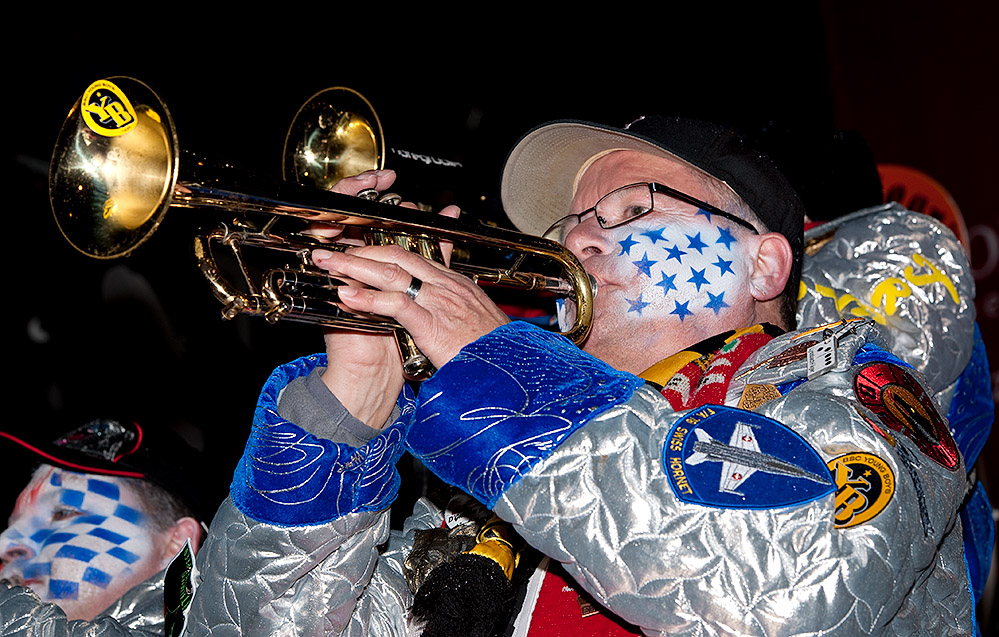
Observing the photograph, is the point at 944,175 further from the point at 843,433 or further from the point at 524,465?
the point at 524,465

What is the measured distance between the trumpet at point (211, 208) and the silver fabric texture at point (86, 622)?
4.07ft

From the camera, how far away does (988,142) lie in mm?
4797

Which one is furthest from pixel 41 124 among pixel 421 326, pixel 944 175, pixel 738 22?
pixel 944 175

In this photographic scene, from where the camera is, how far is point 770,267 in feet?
7.48

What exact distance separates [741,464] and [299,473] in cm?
94

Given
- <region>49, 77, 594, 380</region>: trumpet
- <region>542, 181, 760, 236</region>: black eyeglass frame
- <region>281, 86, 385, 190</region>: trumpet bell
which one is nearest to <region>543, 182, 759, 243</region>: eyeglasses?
<region>542, 181, 760, 236</region>: black eyeglass frame

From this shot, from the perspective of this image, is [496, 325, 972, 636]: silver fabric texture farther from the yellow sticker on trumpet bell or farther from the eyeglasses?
the yellow sticker on trumpet bell

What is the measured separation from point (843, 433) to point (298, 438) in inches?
42.4

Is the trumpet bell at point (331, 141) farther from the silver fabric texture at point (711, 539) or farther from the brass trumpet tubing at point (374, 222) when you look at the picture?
the silver fabric texture at point (711, 539)

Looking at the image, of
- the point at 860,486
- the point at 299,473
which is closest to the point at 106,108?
the point at 299,473

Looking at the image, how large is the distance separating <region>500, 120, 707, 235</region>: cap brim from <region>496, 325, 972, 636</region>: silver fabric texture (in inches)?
45.0

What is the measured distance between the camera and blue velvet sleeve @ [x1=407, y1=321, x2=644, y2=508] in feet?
4.77

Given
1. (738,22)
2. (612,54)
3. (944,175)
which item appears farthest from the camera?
(944,175)

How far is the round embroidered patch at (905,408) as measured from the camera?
1592mm
